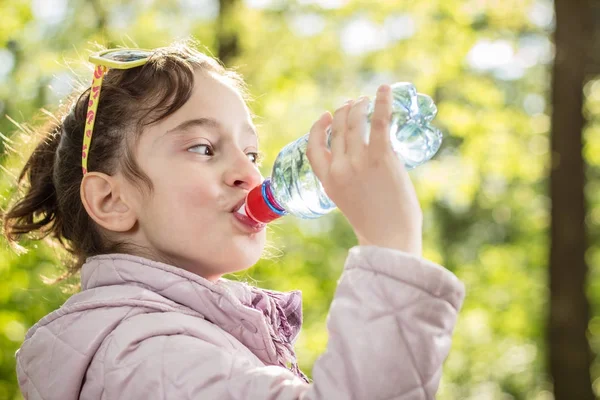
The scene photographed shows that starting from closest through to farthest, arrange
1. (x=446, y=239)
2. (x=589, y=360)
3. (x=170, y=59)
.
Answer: (x=170, y=59) < (x=589, y=360) < (x=446, y=239)

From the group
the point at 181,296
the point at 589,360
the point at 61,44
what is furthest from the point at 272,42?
the point at 181,296

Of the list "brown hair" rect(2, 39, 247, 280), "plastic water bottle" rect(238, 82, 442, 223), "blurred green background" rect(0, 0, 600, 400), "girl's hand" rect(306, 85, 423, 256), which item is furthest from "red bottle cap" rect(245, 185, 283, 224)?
"blurred green background" rect(0, 0, 600, 400)

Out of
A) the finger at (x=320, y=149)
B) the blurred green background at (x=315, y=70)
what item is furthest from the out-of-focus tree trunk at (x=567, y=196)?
the finger at (x=320, y=149)

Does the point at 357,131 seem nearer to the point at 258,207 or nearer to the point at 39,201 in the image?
the point at 258,207

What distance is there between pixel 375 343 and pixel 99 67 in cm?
122

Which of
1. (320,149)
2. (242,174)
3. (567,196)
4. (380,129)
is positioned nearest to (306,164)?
(242,174)

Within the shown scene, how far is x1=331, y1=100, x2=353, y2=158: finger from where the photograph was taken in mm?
1403

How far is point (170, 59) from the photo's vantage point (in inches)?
79.1

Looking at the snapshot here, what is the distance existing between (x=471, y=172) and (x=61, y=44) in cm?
435

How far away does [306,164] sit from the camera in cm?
217

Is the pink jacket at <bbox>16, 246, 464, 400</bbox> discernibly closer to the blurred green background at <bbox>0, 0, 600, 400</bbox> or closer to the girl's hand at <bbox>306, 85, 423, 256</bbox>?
the girl's hand at <bbox>306, 85, 423, 256</bbox>

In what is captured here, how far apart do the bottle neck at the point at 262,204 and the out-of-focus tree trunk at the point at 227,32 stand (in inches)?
204

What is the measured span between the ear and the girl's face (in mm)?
37

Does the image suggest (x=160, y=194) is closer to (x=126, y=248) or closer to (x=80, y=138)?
(x=126, y=248)
